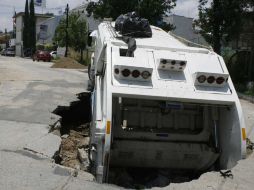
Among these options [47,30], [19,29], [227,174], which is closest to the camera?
[227,174]

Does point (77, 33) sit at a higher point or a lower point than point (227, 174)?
higher

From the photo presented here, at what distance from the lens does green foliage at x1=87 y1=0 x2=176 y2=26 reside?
81.5 feet

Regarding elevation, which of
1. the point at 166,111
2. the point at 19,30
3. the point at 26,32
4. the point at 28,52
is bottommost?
the point at 28,52

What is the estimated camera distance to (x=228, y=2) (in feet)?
69.7

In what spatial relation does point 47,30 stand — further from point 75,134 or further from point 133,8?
point 75,134

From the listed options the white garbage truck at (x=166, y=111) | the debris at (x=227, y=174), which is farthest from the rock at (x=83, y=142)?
the debris at (x=227, y=174)

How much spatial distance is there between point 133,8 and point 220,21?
543 centimetres

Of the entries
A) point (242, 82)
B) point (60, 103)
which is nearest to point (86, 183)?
point (60, 103)

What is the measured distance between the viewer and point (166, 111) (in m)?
7.15

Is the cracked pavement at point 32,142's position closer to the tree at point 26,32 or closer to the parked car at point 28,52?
the parked car at point 28,52

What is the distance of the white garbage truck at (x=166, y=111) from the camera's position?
21.8 feet

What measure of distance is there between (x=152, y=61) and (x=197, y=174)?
2.12m

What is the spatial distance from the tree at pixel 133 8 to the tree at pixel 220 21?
340cm

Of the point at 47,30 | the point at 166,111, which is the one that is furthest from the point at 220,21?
the point at 47,30
